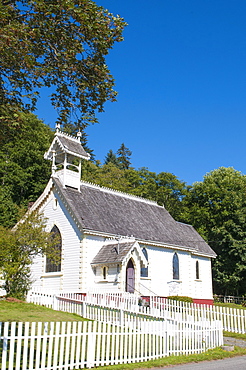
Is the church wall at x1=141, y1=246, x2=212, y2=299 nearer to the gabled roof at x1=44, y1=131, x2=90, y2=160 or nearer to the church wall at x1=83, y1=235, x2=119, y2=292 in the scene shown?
the church wall at x1=83, y1=235, x2=119, y2=292

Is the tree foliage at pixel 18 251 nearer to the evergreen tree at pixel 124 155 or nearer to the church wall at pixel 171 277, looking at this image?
the church wall at pixel 171 277

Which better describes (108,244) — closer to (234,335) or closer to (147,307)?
(147,307)

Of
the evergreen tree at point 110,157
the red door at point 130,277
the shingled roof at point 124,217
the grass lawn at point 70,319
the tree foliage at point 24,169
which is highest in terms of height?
the evergreen tree at point 110,157

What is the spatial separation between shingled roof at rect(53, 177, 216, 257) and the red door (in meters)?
2.91

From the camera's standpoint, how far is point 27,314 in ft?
60.6

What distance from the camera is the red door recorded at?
25891 mm

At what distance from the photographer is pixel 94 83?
1241 cm

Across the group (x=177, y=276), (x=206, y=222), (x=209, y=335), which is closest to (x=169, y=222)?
(x=177, y=276)

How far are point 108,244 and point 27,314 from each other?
9387 millimetres

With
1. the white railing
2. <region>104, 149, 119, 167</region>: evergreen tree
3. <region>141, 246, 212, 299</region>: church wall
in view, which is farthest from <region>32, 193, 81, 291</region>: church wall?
<region>104, 149, 119, 167</region>: evergreen tree

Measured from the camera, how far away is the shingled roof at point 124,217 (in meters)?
27.8

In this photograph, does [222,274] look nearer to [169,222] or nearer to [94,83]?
[169,222]

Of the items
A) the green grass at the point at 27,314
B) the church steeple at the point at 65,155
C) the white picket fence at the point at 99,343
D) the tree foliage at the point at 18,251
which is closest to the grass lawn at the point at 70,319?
the green grass at the point at 27,314

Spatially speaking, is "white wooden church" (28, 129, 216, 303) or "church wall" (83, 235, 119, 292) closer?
"church wall" (83, 235, 119, 292)
